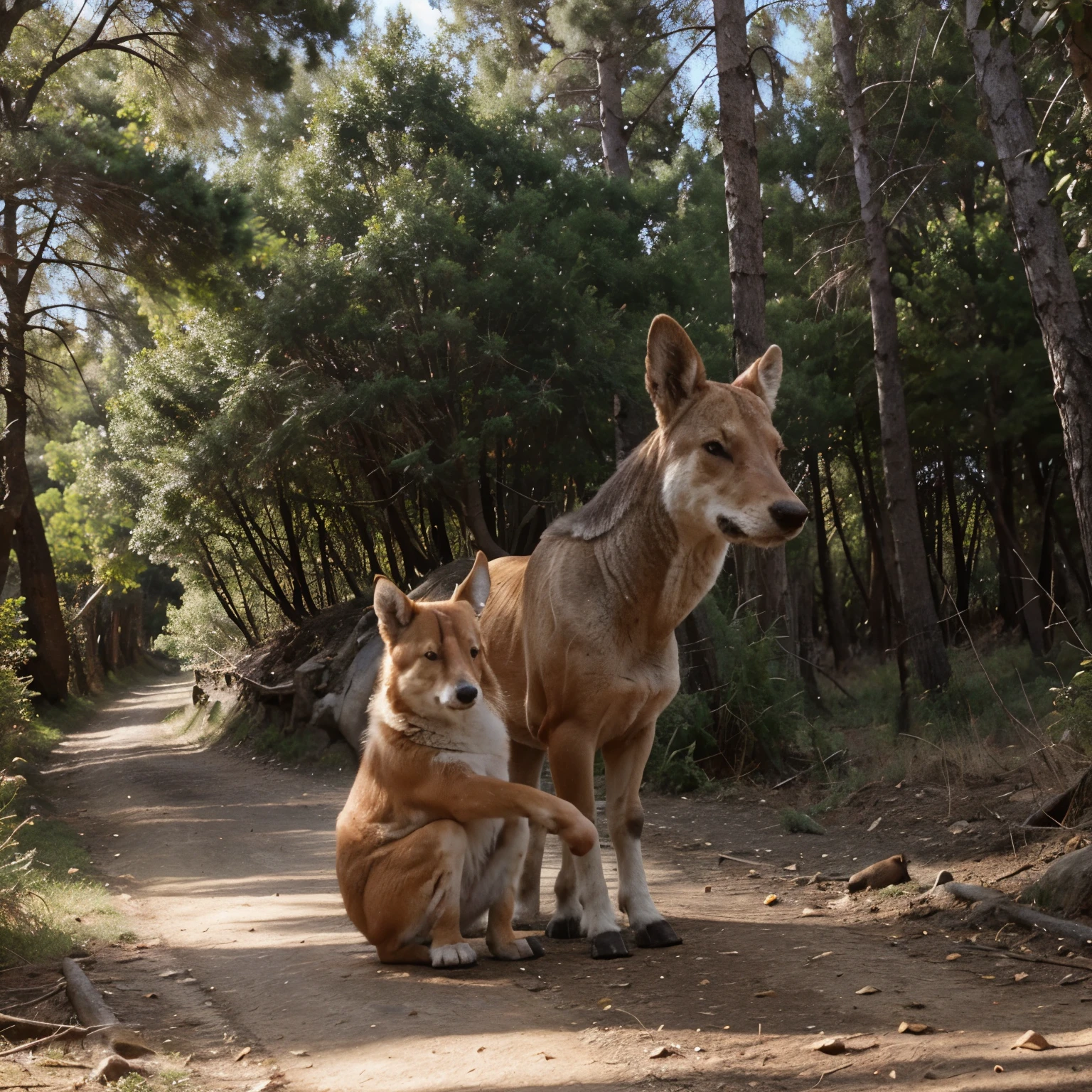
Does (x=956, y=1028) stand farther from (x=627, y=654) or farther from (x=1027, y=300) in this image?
(x=1027, y=300)

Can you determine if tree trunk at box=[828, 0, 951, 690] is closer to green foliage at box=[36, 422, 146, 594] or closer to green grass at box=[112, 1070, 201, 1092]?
green grass at box=[112, 1070, 201, 1092]

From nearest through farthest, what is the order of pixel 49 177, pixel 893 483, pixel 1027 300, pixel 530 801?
pixel 530 801, pixel 49 177, pixel 893 483, pixel 1027 300

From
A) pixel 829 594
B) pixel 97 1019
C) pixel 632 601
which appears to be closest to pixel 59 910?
pixel 97 1019

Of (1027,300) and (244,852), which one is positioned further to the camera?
(1027,300)

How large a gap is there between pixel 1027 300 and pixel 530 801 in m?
21.1

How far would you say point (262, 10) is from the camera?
17047 millimetres

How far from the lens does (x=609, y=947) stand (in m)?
5.36

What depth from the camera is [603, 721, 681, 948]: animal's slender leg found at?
5.62 m

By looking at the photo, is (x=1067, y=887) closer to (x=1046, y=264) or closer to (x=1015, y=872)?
(x=1015, y=872)

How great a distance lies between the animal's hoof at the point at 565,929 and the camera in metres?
5.95

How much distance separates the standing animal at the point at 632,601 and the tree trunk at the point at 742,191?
23.3ft

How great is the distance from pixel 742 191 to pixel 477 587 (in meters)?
8.59

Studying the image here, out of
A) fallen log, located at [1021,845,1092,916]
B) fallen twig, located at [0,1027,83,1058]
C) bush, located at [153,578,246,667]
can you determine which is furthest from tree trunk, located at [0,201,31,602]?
fallen log, located at [1021,845,1092,916]

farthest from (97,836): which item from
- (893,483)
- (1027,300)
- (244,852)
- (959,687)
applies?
(1027,300)
